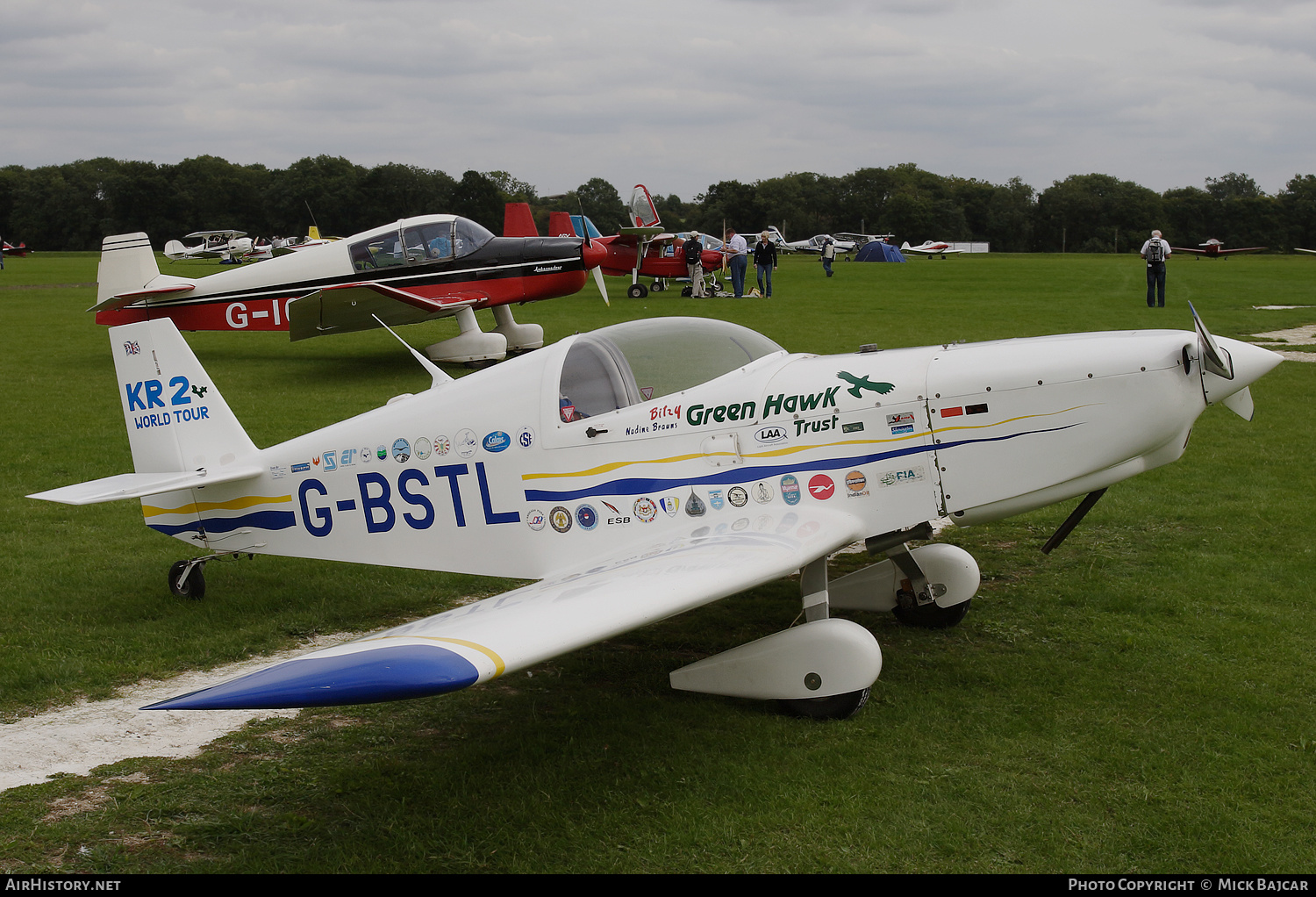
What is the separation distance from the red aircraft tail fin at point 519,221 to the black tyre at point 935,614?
19316 millimetres

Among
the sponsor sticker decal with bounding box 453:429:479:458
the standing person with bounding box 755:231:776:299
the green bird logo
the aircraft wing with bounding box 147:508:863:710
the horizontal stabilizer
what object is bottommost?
the aircraft wing with bounding box 147:508:863:710

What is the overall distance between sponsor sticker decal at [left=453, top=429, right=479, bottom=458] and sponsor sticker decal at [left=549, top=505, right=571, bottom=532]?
1.93ft

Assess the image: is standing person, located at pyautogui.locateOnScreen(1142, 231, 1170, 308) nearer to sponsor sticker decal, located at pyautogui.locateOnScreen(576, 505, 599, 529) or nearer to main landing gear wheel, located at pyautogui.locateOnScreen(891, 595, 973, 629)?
main landing gear wheel, located at pyautogui.locateOnScreen(891, 595, 973, 629)

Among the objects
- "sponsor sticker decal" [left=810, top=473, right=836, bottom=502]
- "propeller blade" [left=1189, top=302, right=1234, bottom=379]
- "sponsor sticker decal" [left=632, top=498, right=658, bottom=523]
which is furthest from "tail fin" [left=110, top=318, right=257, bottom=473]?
"propeller blade" [left=1189, top=302, right=1234, bottom=379]

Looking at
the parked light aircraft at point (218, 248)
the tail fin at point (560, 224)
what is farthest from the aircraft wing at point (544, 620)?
the parked light aircraft at point (218, 248)

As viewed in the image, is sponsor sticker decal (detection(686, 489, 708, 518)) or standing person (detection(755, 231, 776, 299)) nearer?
sponsor sticker decal (detection(686, 489, 708, 518))

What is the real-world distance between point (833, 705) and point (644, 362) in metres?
2.15

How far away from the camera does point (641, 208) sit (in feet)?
113

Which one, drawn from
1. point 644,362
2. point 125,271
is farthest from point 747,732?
point 125,271

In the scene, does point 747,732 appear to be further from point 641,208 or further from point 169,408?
point 641,208

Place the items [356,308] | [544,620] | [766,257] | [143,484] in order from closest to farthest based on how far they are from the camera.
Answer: [544,620]
[143,484]
[356,308]
[766,257]

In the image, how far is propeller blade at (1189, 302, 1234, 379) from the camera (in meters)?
4.89

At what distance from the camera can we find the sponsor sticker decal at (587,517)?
553 cm

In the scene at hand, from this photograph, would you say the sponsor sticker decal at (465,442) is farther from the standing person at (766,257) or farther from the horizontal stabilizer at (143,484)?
the standing person at (766,257)
